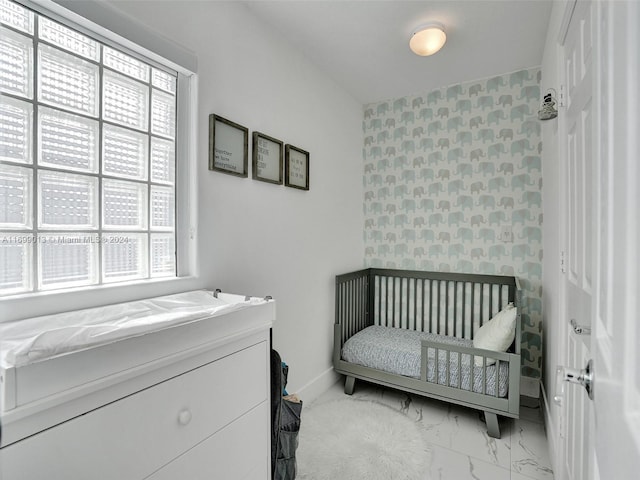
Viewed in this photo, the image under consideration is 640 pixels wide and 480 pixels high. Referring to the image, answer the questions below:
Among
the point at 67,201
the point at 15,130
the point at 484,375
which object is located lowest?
the point at 484,375

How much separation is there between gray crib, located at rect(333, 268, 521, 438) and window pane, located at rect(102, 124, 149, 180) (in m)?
1.78

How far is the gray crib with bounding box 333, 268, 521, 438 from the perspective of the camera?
210cm

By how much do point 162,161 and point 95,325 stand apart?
86 cm

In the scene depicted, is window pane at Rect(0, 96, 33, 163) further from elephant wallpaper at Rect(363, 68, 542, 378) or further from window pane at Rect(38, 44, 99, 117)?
elephant wallpaper at Rect(363, 68, 542, 378)

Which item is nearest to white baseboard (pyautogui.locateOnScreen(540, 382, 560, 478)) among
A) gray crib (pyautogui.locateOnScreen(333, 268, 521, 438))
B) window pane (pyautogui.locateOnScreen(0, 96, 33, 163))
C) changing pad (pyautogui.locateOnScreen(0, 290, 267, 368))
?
gray crib (pyautogui.locateOnScreen(333, 268, 521, 438))

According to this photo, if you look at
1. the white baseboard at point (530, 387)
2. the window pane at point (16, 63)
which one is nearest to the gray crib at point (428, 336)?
the white baseboard at point (530, 387)

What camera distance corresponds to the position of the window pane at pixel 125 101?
1.33 m

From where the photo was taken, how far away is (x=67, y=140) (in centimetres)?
121

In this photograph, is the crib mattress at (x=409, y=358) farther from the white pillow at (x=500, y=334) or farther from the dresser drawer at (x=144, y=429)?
the dresser drawer at (x=144, y=429)

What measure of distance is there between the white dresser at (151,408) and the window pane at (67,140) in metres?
0.78

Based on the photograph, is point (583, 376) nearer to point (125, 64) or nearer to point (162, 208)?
point (162, 208)

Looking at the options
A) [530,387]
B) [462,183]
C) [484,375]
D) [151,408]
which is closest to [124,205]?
[151,408]

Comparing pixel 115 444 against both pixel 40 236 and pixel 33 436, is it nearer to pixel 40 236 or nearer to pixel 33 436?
pixel 33 436

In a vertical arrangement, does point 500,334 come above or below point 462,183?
below
